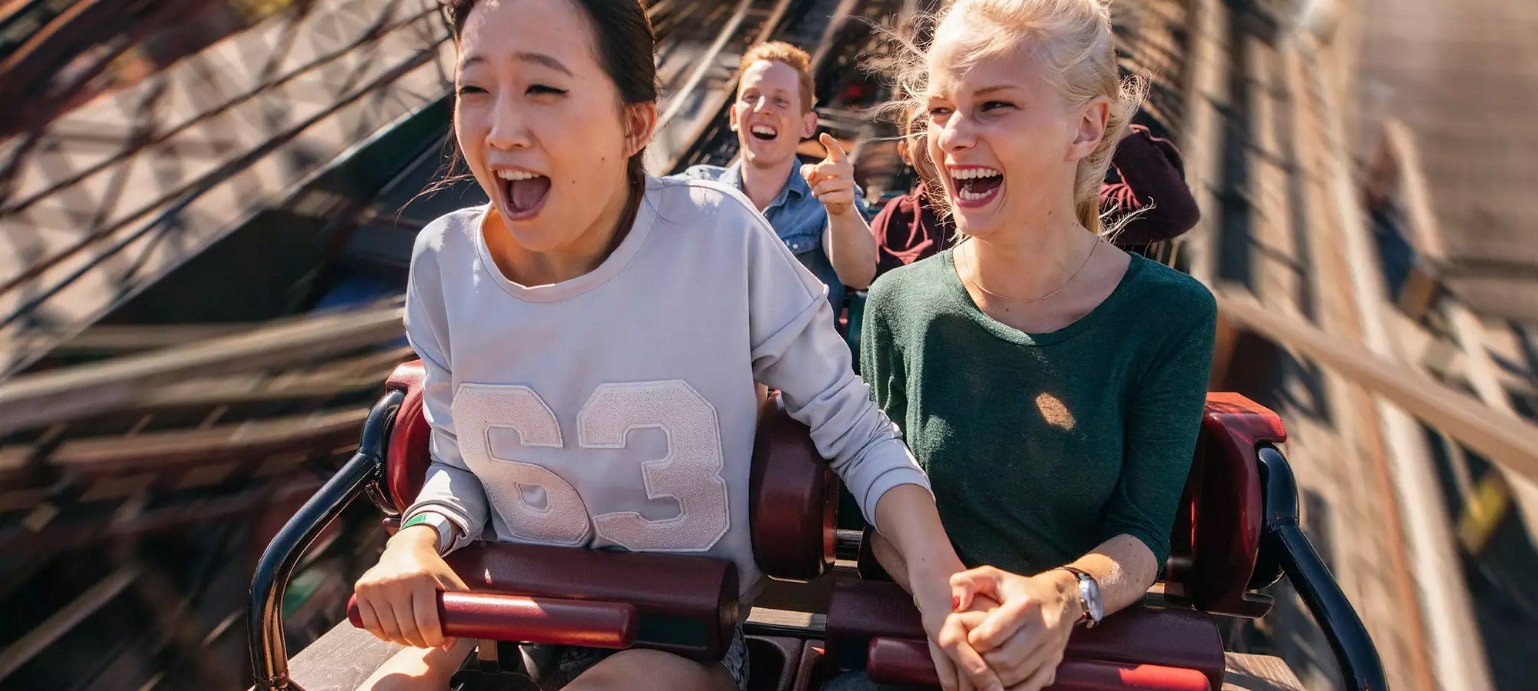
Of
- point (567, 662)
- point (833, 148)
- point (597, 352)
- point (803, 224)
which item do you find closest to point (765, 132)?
point (803, 224)

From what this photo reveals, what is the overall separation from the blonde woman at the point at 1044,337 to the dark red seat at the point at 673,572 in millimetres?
116

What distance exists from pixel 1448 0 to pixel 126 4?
8.24m

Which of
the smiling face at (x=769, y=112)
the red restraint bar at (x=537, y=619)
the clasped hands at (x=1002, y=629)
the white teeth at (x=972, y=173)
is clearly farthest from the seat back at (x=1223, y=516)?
the smiling face at (x=769, y=112)

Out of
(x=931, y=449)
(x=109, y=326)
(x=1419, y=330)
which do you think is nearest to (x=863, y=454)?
(x=931, y=449)

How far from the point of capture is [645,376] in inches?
40.3

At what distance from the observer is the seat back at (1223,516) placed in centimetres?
110

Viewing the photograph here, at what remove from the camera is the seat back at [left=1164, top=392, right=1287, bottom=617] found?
3.60 ft

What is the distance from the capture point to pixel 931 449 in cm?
114

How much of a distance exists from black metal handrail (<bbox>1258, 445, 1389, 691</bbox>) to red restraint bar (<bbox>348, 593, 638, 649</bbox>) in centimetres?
70

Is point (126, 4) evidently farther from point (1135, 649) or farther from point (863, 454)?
point (1135, 649)

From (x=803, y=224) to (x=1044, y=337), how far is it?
1.33 meters

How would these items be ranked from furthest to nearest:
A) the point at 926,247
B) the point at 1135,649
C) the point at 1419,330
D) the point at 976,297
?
1. the point at 1419,330
2. the point at 926,247
3. the point at 976,297
4. the point at 1135,649

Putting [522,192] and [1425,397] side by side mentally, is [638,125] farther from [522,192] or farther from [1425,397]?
[1425,397]

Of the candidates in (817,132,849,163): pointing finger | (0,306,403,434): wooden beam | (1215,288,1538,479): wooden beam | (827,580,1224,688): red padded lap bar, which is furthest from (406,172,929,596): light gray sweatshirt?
(0,306,403,434): wooden beam
